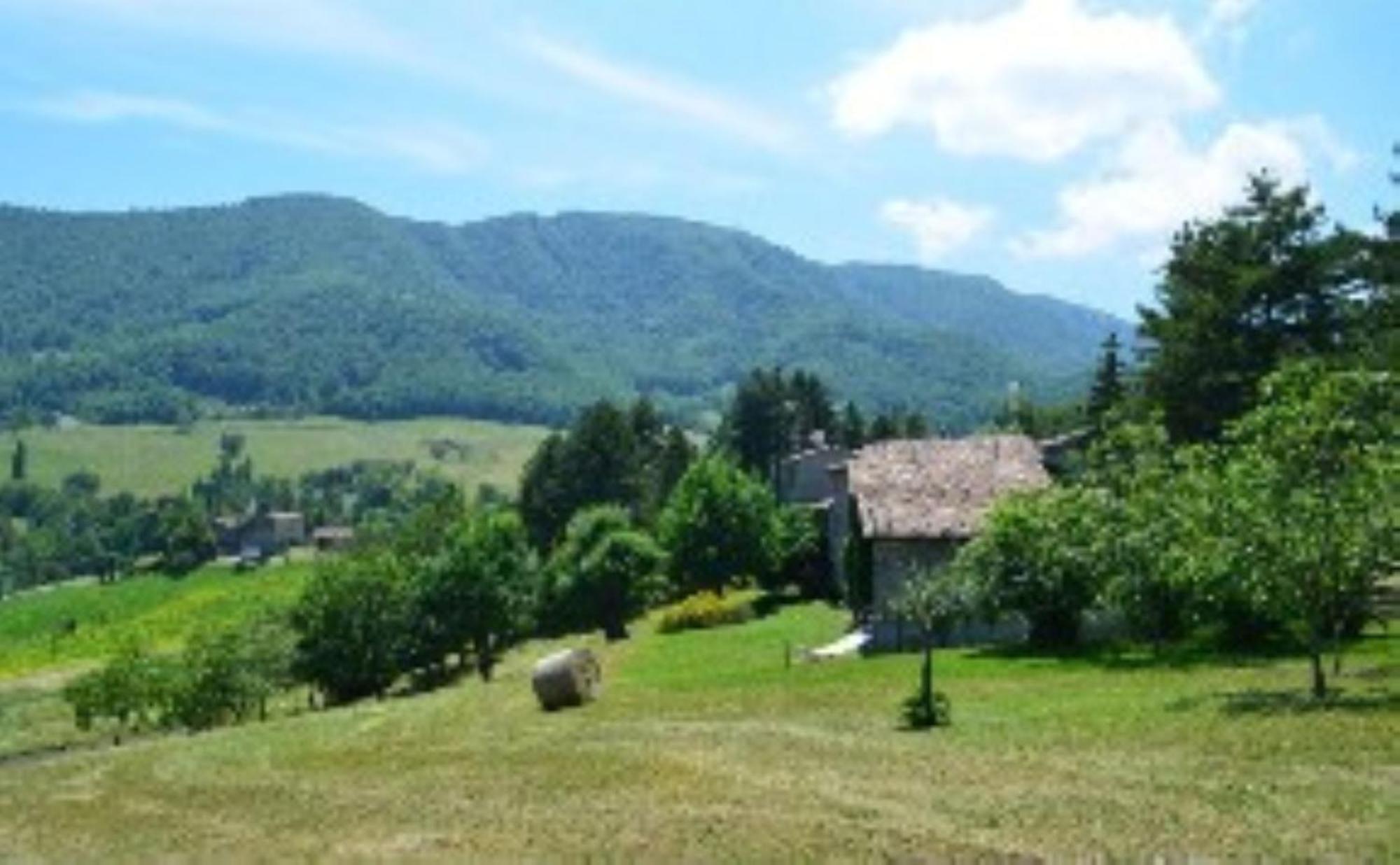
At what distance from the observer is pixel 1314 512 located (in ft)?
143

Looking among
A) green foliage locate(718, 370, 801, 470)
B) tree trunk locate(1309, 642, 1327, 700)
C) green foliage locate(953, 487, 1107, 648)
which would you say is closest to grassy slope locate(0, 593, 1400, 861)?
tree trunk locate(1309, 642, 1327, 700)

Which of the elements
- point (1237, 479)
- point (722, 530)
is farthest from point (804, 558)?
point (1237, 479)

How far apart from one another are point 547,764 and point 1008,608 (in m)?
24.4

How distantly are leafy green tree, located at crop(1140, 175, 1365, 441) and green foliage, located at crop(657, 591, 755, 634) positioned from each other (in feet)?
78.8

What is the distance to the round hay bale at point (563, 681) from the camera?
54812 millimetres

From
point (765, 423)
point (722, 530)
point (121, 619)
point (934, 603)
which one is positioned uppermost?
point (765, 423)

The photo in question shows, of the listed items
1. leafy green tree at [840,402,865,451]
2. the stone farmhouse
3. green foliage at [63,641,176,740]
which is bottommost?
green foliage at [63,641,176,740]

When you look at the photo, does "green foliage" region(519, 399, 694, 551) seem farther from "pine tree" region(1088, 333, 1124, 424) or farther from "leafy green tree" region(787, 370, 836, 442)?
"pine tree" region(1088, 333, 1124, 424)

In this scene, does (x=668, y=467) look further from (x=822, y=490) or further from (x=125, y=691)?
(x=125, y=691)

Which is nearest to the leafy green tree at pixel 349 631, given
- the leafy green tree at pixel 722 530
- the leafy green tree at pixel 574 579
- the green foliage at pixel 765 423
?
the leafy green tree at pixel 574 579

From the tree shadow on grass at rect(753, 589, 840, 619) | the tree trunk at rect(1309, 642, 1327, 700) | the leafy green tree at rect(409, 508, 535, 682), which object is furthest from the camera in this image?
the tree shadow on grass at rect(753, 589, 840, 619)

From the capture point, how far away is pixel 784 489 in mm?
121000

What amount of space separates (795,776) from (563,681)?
64.2 feet

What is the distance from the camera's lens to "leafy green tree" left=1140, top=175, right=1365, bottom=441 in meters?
72.4
